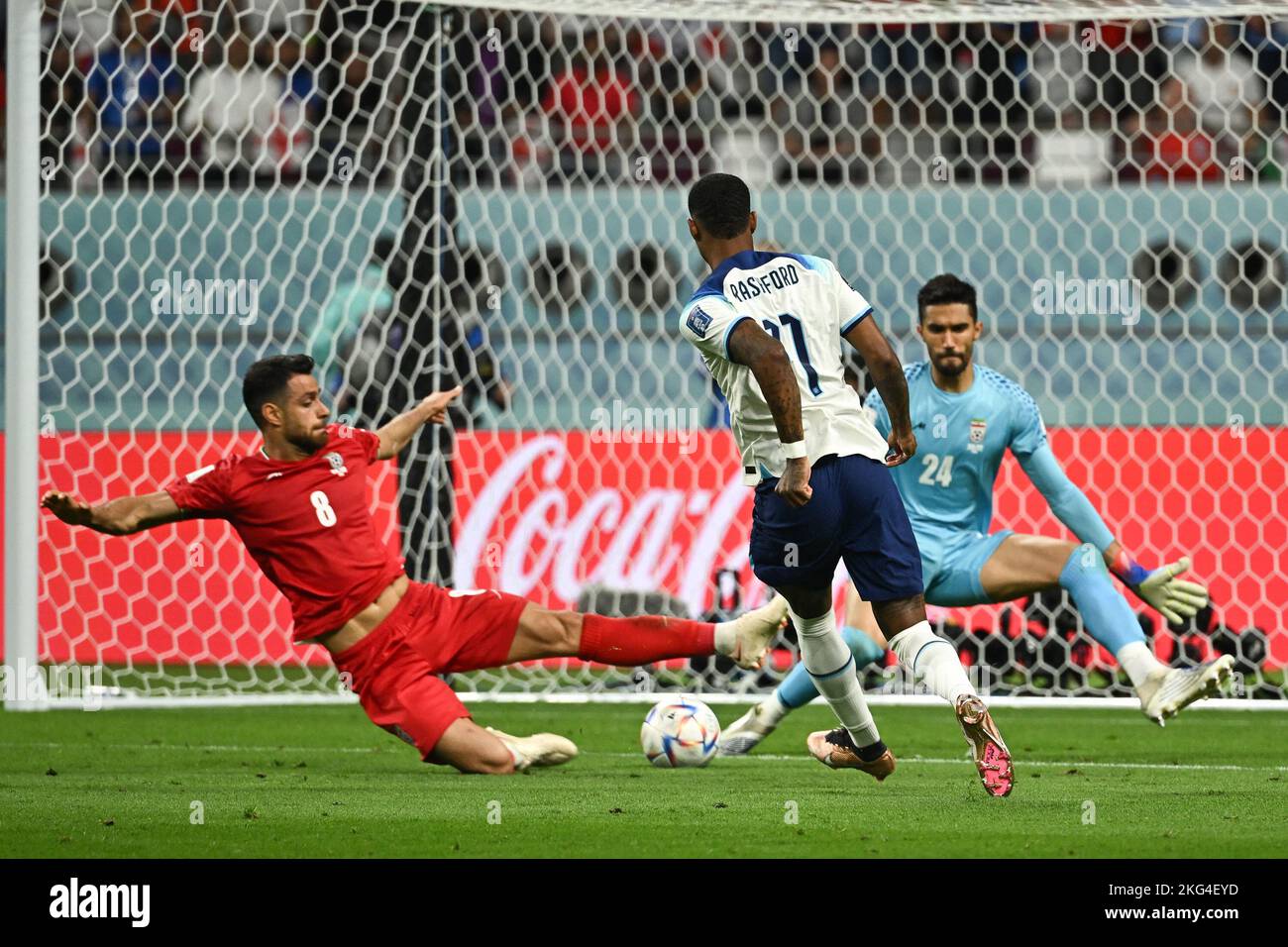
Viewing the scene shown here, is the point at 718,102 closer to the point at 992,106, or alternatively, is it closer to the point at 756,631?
the point at 992,106

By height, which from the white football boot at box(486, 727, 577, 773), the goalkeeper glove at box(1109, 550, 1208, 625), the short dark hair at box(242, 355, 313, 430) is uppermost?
the short dark hair at box(242, 355, 313, 430)

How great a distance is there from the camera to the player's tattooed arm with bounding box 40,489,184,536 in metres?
5.78

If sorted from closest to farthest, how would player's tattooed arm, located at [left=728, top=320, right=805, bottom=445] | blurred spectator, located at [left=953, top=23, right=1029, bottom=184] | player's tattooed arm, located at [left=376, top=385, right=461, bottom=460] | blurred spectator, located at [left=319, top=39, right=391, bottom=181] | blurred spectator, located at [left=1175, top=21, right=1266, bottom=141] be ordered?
player's tattooed arm, located at [left=728, top=320, right=805, bottom=445], player's tattooed arm, located at [left=376, top=385, right=461, bottom=460], blurred spectator, located at [left=319, top=39, right=391, bottom=181], blurred spectator, located at [left=1175, top=21, right=1266, bottom=141], blurred spectator, located at [left=953, top=23, right=1029, bottom=184]

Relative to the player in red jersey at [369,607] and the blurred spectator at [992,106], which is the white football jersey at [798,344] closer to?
the player in red jersey at [369,607]

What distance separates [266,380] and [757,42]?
764cm

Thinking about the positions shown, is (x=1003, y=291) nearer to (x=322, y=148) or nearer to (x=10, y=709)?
(x=322, y=148)

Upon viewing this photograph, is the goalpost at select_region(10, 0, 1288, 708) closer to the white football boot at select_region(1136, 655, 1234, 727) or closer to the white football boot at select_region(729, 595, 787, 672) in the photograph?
the white football boot at select_region(1136, 655, 1234, 727)

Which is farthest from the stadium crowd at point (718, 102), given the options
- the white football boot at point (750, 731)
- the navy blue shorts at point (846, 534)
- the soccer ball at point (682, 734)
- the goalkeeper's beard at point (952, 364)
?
the navy blue shorts at point (846, 534)

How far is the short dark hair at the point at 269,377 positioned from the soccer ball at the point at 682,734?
1600mm

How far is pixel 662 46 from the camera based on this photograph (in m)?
13.1

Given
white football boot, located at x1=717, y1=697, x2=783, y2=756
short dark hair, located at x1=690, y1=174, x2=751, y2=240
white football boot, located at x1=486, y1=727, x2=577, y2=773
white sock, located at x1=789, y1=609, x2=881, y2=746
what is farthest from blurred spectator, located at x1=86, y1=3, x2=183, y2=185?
white sock, located at x1=789, y1=609, x2=881, y2=746

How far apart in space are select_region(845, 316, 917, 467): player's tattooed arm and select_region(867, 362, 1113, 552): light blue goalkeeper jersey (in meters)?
1.66

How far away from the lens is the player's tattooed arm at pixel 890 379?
504 centimetres

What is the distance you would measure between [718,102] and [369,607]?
699 centimetres
